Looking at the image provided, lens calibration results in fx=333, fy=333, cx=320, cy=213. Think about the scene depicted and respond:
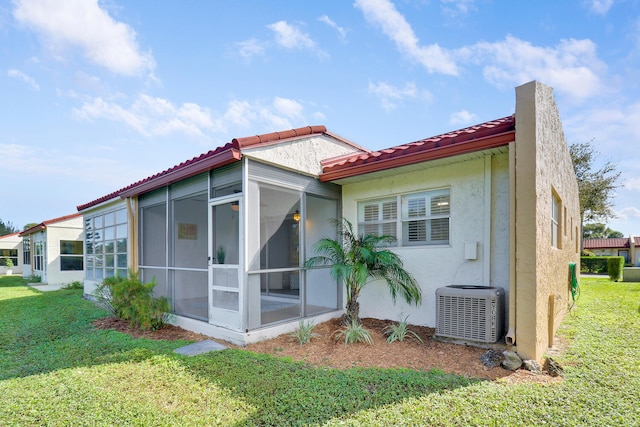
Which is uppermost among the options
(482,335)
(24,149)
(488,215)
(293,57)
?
(293,57)

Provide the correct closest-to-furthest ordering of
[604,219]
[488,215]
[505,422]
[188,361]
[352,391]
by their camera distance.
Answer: [505,422]
[352,391]
[188,361]
[488,215]
[604,219]

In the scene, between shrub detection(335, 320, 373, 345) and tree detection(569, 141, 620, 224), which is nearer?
shrub detection(335, 320, 373, 345)

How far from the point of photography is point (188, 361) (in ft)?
15.8

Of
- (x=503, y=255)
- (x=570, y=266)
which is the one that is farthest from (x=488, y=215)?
(x=570, y=266)

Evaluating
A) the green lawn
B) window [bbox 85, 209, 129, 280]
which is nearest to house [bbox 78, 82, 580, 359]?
the green lawn

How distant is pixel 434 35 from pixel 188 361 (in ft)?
30.8

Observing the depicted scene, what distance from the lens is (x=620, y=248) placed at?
39688 millimetres

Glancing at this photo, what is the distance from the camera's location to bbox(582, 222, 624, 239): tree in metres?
51.2

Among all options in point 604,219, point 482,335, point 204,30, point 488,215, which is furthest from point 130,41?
point 604,219

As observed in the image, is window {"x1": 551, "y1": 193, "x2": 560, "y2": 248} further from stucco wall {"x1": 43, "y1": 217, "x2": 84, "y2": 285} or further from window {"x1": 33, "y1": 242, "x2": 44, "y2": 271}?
window {"x1": 33, "y1": 242, "x2": 44, "y2": 271}

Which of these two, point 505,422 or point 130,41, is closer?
point 505,422

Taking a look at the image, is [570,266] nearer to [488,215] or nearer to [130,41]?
[488,215]

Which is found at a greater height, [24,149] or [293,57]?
[293,57]

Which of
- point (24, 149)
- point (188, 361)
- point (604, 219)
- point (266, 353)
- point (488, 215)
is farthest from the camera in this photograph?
point (604, 219)
